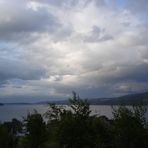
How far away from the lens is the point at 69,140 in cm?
3822

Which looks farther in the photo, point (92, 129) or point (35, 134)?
point (35, 134)

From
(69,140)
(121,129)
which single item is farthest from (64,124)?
(121,129)

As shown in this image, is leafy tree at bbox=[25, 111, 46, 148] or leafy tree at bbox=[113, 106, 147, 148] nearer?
leafy tree at bbox=[113, 106, 147, 148]

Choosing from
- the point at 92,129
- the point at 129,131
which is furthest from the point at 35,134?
the point at 129,131

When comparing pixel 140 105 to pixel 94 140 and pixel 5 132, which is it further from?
pixel 5 132

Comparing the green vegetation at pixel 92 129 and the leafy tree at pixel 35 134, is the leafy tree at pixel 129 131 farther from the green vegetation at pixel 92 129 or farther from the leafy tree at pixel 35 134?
the leafy tree at pixel 35 134

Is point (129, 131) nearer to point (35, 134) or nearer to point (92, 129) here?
point (92, 129)

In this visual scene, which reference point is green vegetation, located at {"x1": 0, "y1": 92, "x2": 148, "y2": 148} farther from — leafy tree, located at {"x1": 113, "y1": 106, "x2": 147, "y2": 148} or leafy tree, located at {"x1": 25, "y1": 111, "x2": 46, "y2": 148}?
leafy tree, located at {"x1": 25, "y1": 111, "x2": 46, "y2": 148}

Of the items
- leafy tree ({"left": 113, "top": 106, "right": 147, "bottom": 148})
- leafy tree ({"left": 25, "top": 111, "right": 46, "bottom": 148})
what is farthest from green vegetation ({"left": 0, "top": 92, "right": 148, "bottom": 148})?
leafy tree ({"left": 25, "top": 111, "right": 46, "bottom": 148})

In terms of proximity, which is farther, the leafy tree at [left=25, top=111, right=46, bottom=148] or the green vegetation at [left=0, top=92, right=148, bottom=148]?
the leafy tree at [left=25, top=111, right=46, bottom=148]

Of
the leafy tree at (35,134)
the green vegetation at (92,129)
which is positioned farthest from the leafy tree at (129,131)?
the leafy tree at (35,134)

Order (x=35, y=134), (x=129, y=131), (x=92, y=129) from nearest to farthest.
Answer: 1. (x=129, y=131)
2. (x=92, y=129)
3. (x=35, y=134)

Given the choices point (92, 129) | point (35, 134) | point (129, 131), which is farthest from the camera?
point (35, 134)

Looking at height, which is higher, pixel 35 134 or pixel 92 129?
pixel 92 129
